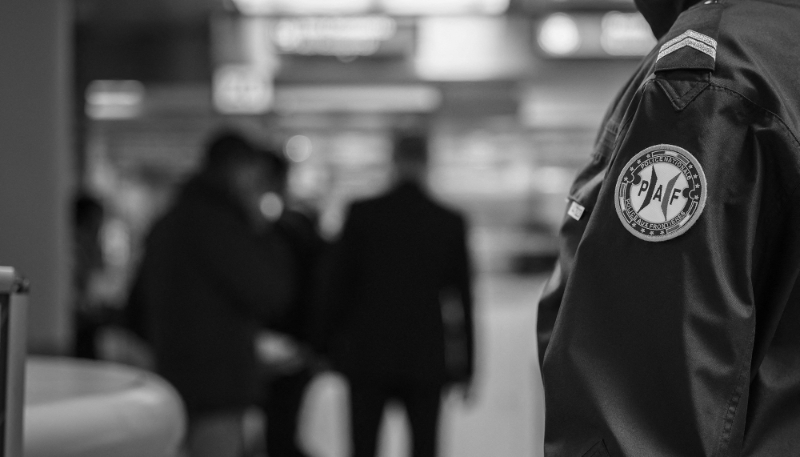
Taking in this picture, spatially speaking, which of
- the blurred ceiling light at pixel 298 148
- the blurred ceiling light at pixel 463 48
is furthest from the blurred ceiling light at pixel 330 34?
the blurred ceiling light at pixel 298 148

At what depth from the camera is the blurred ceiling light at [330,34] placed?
521 centimetres

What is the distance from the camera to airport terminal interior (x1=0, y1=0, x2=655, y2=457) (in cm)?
358

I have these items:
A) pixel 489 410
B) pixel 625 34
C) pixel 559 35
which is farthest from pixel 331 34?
pixel 489 410

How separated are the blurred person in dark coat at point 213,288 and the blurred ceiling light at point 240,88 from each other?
2486mm

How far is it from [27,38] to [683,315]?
3.23 meters

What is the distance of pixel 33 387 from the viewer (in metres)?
1.85

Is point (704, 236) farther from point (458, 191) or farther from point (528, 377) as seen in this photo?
point (458, 191)

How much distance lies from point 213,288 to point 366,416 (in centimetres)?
92

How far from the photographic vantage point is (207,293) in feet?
10.3

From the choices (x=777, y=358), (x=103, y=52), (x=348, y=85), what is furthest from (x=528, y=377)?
(x=777, y=358)

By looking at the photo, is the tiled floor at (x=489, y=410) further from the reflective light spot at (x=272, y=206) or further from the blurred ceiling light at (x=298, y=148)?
the blurred ceiling light at (x=298, y=148)

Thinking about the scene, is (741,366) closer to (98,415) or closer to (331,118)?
(98,415)

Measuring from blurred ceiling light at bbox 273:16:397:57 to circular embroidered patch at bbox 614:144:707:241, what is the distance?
4.39m

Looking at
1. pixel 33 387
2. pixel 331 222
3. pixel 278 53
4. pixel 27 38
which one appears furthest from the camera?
pixel 331 222
